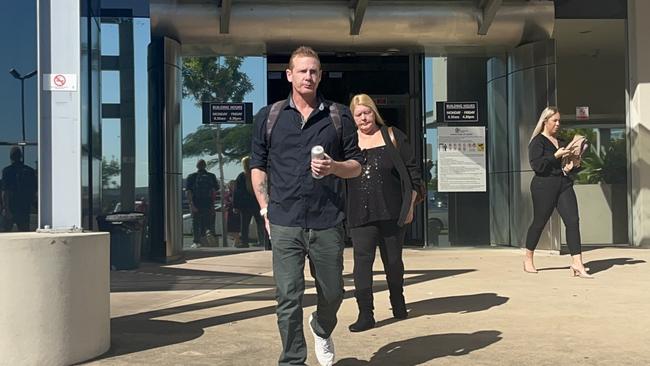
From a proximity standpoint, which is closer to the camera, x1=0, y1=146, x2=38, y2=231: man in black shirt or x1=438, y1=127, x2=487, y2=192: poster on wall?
x1=0, y1=146, x2=38, y2=231: man in black shirt

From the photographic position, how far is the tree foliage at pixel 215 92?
11.4m

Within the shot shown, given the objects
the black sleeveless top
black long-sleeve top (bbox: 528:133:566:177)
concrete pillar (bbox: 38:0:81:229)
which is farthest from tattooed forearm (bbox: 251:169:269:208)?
black long-sleeve top (bbox: 528:133:566:177)

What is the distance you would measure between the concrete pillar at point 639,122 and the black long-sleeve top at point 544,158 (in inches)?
180

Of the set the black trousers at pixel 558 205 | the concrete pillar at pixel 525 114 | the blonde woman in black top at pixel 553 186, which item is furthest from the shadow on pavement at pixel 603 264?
the concrete pillar at pixel 525 114

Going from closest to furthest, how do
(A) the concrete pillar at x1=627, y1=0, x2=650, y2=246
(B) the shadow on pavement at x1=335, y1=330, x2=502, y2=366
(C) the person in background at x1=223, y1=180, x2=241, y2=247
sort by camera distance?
(B) the shadow on pavement at x1=335, y1=330, x2=502, y2=366, (C) the person in background at x1=223, y1=180, x2=241, y2=247, (A) the concrete pillar at x1=627, y1=0, x2=650, y2=246

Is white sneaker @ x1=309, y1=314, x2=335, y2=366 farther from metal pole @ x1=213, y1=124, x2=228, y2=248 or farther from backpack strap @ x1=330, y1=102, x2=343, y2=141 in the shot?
metal pole @ x1=213, y1=124, x2=228, y2=248

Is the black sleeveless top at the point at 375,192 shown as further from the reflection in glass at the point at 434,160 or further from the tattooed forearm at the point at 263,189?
the reflection in glass at the point at 434,160

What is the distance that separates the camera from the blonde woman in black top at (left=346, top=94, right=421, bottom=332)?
18.1 feet

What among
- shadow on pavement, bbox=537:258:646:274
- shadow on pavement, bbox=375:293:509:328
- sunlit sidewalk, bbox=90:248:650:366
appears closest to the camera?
sunlit sidewalk, bbox=90:248:650:366

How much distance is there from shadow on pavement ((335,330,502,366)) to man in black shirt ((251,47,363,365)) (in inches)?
26.6

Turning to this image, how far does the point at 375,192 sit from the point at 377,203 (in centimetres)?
10

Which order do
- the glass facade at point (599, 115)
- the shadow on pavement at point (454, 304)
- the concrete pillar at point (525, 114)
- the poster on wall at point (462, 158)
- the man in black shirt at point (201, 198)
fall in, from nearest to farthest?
the shadow on pavement at point (454, 304) < the concrete pillar at point (525, 114) < the man in black shirt at point (201, 198) < the poster on wall at point (462, 158) < the glass facade at point (599, 115)

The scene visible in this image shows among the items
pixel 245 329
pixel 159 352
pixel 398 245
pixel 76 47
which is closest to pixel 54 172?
pixel 76 47

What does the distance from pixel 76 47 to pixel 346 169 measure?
85.3 inches
